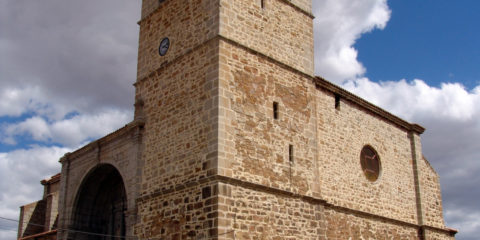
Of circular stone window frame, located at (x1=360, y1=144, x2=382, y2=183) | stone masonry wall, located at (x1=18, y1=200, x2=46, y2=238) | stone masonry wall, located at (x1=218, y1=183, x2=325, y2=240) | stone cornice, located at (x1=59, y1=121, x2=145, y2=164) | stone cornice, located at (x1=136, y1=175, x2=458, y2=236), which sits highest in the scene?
stone cornice, located at (x1=59, y1=121, x2=145, y2=164)

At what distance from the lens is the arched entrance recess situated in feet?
58.1

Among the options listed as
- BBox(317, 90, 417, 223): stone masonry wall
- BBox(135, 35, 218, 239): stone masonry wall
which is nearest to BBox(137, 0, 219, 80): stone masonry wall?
BBox(135, 35, 218, 239): stone masonry wall

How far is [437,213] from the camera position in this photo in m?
19.7

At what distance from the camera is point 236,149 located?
12.5 meters

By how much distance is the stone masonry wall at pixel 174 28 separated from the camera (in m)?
13.7

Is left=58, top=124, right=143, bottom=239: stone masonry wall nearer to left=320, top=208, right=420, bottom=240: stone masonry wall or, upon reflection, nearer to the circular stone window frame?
left=320, top=208, right=420, bottom=240: stone masonry wall

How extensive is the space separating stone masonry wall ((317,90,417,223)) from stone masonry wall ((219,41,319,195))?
1188 mm

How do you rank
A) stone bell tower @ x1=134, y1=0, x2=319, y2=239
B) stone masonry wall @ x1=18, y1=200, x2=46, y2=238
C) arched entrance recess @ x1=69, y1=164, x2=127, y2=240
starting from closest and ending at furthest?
stone bell tower @ x1=134, y1=0, x2=319, y2=239 → arched entrance recess @ x1=69, y1=164, x2=127, y2=240 → stone masonry wall @ x1=18, y1=200, x2=46, y2=238

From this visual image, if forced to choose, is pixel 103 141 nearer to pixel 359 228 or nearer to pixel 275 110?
pixel 275 110

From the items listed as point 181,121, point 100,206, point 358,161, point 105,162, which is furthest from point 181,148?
point 358,161

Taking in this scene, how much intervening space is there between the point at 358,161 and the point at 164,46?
7.45 m

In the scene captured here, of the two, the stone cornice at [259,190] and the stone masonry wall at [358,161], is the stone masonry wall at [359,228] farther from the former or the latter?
the stone masonry wall at [358,161]

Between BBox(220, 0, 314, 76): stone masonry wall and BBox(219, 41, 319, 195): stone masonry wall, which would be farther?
BBox(220, 0, 314, 76): stone masonry wall

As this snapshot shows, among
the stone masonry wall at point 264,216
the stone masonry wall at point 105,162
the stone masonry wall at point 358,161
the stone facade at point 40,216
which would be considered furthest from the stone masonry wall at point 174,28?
the stone facade at point 40,216
